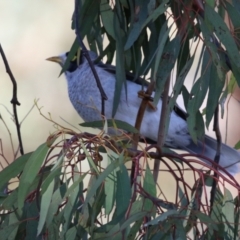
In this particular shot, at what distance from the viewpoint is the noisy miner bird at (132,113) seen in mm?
2205

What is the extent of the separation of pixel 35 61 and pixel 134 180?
7.59 ft

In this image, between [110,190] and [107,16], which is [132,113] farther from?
[110,190]

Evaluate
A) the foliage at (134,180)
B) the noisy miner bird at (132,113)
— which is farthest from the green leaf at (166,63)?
the noisy miner bird at (132,113)

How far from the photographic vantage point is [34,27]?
358cm

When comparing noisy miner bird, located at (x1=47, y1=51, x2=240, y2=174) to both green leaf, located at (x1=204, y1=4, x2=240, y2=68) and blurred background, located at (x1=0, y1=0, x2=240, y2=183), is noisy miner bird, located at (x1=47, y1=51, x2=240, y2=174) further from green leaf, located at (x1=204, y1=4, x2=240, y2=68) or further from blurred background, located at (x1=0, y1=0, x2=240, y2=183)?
blurred background, located at (x1=0, y1=0, x2=240, y2=183)

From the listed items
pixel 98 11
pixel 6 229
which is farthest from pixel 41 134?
pixel 6 229

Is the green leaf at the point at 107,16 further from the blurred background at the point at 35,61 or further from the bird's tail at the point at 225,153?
the blurred background at the point at 35,61

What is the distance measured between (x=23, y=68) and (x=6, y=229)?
2.20 metres

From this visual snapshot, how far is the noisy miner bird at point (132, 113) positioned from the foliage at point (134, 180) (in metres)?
0.58

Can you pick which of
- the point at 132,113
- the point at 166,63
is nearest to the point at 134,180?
the point at 166,63

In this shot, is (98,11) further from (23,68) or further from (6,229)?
(23,68)

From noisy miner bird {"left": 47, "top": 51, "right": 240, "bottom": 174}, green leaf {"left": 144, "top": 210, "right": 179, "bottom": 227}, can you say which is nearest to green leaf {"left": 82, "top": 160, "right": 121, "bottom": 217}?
green leaf {"left": 144, "top": 210, "right": 179, "bottom": 227}

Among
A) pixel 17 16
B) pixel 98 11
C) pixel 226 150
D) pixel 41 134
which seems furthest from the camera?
pixel 17 16

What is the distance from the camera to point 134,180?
49.8 inches
